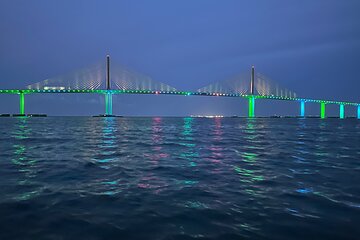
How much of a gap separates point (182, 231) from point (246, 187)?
10.5ft

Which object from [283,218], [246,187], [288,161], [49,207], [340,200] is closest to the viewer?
[283,218]

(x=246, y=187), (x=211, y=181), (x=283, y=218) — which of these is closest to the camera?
(x=283, y=218)

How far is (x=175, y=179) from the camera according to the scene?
8.15 m

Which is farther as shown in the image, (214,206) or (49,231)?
(214,206)

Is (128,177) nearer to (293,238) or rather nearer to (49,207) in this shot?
(49,207)

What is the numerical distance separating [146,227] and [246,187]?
134 inches

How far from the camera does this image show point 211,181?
7.94 meters

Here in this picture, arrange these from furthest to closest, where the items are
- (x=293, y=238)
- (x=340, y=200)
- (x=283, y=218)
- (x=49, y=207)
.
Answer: (x=340, y=200) < (x=49, y=207) < (x=283, y=218) < (x=293, y=238)

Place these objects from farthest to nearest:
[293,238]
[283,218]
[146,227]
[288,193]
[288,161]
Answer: [288,161] → [288,193] → [283,218] → [146,227] → [293,238]

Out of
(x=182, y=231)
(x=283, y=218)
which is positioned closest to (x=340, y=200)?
(x=283, y=218)

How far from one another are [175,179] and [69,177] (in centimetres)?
291

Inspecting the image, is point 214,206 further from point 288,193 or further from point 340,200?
point 340,200

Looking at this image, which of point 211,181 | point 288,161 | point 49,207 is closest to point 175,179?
point 211,181

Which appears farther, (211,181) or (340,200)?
(211,181)
